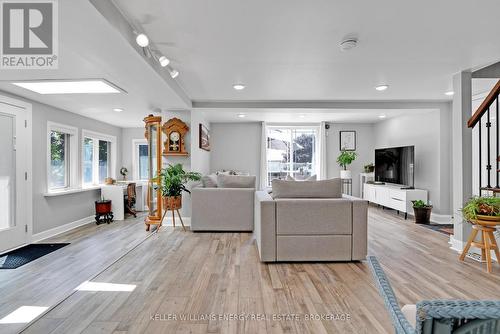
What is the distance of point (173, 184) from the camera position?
4.47 m

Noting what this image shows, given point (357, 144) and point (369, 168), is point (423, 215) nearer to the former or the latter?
point (369, 168)

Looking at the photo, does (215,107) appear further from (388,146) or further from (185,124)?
(388,146)

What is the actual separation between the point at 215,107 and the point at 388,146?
4.39 metres

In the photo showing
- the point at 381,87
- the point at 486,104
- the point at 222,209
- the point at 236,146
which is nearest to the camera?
the point at 486,104

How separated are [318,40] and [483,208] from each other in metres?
2.32

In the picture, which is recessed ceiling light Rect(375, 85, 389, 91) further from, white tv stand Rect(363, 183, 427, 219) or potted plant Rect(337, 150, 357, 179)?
potted plant Rect(337, 150, 357, 179)

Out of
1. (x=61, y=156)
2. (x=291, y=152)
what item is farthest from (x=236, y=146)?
(x=61, y=156)

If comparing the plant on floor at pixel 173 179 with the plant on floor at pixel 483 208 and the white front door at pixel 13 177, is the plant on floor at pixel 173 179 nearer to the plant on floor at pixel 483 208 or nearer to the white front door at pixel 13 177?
the white front door at pixel 13 177

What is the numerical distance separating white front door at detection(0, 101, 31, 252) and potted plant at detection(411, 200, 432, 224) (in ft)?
21.1

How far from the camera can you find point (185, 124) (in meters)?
4.95

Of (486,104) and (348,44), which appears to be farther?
(486,104)

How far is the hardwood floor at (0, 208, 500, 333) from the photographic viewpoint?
184 cm

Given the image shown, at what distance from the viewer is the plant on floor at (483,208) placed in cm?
264

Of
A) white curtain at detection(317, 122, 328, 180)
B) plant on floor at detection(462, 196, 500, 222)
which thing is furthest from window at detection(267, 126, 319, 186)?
plant on floor at detection(462, 196, 500, 222)
